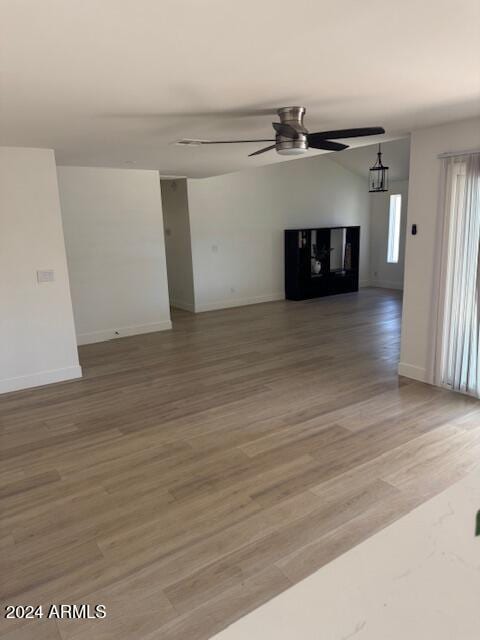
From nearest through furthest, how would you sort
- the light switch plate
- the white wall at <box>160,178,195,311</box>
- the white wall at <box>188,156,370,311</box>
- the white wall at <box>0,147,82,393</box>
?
the white wall at <box>0,147,82,393</box> → the light switch plate → the white wall at <box>160,178,195,311</box> → the white wall at <box>188,156,370,311</box>

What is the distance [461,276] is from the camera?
12.5ft

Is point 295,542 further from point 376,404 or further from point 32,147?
point 32,147

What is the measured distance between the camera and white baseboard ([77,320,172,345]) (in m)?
6.17

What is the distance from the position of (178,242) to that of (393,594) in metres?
7.63

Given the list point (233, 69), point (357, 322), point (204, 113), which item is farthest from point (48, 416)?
point (357, 322)

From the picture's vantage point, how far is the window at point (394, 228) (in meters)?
9.55

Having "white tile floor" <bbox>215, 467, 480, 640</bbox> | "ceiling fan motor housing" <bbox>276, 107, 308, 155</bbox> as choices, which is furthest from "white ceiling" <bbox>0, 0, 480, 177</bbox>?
"white tile floor" <bbox>215, 467, 480, 640</bbox>

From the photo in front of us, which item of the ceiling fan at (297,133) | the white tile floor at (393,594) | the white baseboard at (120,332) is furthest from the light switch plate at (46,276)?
the white tile floor at (393,594)

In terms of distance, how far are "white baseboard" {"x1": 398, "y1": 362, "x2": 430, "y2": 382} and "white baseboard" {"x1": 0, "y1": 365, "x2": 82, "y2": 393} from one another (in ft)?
11.3

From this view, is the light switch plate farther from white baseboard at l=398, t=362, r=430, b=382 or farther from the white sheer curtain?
the white sheer curtain

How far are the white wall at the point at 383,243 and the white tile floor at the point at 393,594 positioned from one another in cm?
921

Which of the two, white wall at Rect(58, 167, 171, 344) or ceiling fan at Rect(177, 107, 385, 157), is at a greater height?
ceiling fan at Rect(177, 107, 385, 157)

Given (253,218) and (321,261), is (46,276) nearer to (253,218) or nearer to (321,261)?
(253,218)

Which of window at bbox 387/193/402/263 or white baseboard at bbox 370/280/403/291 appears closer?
window at bbox 387/193/402/263
